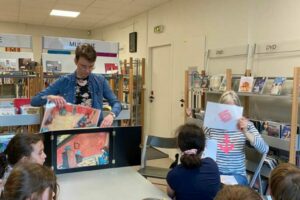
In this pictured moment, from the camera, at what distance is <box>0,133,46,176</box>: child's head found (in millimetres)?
1506

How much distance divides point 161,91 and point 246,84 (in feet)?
8.25

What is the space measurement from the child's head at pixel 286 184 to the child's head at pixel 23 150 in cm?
105

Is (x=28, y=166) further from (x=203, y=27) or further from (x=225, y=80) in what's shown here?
(x=203, y=27)

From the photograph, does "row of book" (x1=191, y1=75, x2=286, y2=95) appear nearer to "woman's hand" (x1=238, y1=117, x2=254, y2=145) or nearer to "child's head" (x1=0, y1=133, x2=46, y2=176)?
"woman's hand" (x1=238, y1=117, x2=254, y2=145)

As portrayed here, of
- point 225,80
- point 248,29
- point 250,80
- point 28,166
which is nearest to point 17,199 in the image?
point 28,166

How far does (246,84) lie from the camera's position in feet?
10.6

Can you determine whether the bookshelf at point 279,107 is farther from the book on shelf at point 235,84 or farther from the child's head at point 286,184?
the child's head at point 286,184

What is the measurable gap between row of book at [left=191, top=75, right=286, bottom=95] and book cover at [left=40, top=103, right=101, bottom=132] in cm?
186

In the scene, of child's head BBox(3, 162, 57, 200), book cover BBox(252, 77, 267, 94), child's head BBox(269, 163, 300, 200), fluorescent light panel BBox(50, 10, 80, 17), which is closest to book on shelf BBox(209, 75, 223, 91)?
book cover BBox(252, 77, 267, 94)

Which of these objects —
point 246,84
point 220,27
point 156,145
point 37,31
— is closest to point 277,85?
point 246,84

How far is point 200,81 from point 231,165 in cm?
170

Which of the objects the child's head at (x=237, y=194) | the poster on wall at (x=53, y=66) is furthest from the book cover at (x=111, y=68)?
the child's head at (x=237, y=194)

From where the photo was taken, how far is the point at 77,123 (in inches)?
73.4

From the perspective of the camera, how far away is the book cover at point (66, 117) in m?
1.81
